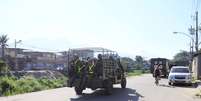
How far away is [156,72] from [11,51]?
89.0 m

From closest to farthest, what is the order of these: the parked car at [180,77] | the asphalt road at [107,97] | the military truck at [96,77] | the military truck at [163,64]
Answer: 1. the asphalt road at [107,97]
2. the military truck at [96,77]
3. the parked car at [180,77]
4. the military truck at [163,64]

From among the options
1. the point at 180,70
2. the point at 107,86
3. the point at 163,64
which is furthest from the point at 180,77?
the point at 163,64

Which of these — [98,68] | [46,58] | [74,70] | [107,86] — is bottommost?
[46,58]

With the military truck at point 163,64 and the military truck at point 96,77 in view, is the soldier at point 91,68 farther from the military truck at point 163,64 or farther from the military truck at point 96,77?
the military truck at point 163,64

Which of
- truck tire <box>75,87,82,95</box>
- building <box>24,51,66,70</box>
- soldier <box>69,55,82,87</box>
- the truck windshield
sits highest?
soldier <box>69,55,82,87</box>

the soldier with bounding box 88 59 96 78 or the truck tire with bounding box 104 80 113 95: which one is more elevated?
the soldier with bounding box 88 59 96 78

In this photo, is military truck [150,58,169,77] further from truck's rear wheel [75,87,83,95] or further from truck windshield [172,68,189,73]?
truck's rear wheel [75,87,83,95]

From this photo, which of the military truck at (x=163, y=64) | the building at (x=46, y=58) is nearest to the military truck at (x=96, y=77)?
the military truck at (x=163, y=64)

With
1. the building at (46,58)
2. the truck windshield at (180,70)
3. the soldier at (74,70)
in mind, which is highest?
the soldier at (74,70)

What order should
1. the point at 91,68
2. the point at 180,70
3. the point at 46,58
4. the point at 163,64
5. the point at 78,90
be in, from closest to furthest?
the point at 91,68 < the point at 78,90 < the point at 180,70 < the point at 163,64 < the point at 46,58

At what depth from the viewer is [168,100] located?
19422mm

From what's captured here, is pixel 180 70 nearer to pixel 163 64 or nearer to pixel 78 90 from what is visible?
pixel 78 90

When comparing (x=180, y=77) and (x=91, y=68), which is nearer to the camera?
(x=91, y=68)

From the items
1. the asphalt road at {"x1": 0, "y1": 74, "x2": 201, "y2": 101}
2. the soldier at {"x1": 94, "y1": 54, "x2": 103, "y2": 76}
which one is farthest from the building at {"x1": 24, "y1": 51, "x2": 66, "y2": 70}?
the soldier at {"x1": 94, "y1": 54, "x2": 103, "y2": 76}
